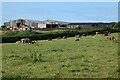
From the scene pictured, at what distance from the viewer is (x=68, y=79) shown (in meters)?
12.1

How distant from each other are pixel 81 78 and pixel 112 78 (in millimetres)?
1107

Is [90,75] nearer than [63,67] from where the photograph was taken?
Yes

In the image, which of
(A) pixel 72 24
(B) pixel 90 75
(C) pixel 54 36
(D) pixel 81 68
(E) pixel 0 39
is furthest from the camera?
(A) pixel 72 24

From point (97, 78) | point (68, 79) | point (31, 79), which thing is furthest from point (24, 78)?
point (97, 78)

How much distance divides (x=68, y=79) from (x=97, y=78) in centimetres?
110

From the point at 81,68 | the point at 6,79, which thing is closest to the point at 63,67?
the point at 81,68

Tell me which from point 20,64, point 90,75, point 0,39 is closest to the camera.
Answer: point 90,75

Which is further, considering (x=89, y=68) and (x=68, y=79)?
(x=89, y=68)

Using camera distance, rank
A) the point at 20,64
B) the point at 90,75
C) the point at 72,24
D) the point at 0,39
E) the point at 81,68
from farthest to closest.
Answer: the point at 72,24 < the point at 0,39 < the point at 20,64 < the point at 81,68 < the point at 90,75

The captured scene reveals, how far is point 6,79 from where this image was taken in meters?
11.6

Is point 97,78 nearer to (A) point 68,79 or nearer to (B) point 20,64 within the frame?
(A) point 68,79

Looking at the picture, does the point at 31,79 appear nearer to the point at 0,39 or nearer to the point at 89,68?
the point at 89,68

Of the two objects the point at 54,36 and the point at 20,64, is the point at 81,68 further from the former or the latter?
the point at 54,36

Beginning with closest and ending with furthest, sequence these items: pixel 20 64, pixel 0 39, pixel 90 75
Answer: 1. pixel 90 75
2. pixel 20 64
3. pixel 0 39
